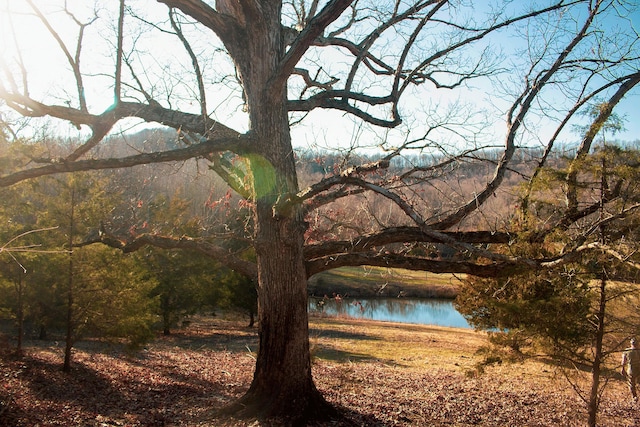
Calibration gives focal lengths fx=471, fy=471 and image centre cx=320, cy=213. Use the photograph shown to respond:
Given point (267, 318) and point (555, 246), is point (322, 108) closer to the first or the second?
point (267, 318)

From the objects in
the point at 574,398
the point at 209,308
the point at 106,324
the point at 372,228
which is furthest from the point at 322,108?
the point at 209,308

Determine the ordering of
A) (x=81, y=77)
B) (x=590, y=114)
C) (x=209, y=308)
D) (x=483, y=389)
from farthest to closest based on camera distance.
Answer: (x=209, y=308) → (x=483, y=389) → (x=590, y=114) → (x=81, y=77)

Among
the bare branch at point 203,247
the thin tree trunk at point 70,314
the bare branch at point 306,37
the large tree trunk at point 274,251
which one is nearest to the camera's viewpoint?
the bare branch at point 306,37

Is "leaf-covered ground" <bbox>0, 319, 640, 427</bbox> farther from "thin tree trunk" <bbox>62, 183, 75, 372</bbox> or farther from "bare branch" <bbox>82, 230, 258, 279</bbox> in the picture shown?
"bare branch" <bbox>82, 230, 258, 279</bbox>

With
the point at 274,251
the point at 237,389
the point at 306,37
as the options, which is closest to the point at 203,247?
the point at 274,251

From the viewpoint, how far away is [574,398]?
392 inches

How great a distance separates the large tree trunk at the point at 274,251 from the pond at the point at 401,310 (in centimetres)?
1999

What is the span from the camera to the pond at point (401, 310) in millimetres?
27961

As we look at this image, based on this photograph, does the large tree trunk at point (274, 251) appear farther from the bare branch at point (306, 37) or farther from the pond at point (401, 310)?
the pond at point (401, 310)

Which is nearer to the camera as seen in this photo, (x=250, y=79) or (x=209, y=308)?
(x=250, y=79)

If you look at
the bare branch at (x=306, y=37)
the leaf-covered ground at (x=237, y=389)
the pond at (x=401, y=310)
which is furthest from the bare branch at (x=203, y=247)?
the pond at (x=401, y=310)

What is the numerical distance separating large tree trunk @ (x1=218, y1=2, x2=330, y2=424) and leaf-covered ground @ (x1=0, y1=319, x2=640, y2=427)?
1.73 feet

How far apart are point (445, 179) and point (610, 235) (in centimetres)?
212

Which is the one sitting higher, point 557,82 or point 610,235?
point 557,82
